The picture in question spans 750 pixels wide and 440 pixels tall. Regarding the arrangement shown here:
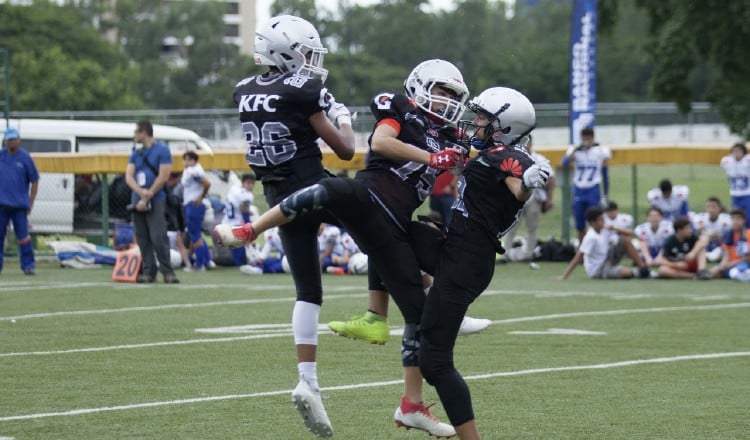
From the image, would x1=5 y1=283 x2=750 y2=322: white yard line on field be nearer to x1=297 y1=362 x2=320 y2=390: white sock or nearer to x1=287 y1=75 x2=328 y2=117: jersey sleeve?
x1=297 y1=362 x2=320 y2=390: white sock

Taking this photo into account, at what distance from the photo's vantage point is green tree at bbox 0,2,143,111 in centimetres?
5803

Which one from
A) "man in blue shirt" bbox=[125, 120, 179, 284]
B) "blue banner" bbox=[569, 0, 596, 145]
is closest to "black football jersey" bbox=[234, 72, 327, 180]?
"man in blue shirt" bbox=[125, 120, 179, 284]

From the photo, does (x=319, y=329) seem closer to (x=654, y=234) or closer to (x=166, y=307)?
(x=166, y=307)

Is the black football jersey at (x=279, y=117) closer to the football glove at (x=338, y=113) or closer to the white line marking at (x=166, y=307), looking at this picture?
the football glove at (x=338, y=113)

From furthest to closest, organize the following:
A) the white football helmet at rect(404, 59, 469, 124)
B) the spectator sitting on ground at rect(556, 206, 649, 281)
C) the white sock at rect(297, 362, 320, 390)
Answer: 1. the spectator sitting on ground at rect(556, 206, 649, 281)
2. the white sock at rect(297, 362, 320, 390)
3. the white football helmet at rect(404, 59, 469, 124)

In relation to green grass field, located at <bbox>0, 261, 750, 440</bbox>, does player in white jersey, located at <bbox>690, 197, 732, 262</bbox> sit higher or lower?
higher

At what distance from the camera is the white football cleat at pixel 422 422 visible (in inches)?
283

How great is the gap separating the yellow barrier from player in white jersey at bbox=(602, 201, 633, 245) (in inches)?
101

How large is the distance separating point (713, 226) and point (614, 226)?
185 cm

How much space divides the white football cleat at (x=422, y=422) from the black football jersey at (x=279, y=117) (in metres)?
1.53

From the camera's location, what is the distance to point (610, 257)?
18625 millimetres

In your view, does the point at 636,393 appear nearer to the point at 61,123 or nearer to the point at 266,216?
the point at 266,216

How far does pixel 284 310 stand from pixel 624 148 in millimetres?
10271

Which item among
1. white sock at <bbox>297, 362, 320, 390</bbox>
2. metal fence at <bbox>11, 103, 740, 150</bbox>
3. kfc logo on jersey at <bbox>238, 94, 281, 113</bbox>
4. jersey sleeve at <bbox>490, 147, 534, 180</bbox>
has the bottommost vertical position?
white sock at <bbox>297, 362, 320, 390</bbox>
